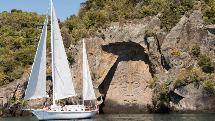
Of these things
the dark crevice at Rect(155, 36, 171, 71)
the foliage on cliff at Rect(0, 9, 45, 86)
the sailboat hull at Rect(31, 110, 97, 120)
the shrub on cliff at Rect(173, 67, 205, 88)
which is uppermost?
the foliage on cliff at Rect(0, 9, 45, 86)

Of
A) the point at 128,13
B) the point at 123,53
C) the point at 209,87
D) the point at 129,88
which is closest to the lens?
the point at 209,87

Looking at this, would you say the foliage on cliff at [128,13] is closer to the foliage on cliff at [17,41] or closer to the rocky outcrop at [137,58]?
the rocky outcrop at [137,58]

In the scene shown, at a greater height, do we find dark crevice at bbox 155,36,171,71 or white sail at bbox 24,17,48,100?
dark crevice at bbox 155,36,171,71

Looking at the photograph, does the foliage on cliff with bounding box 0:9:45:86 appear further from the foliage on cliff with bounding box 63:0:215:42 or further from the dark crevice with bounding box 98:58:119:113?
the dark crevice with bounding box 98:58:119:113

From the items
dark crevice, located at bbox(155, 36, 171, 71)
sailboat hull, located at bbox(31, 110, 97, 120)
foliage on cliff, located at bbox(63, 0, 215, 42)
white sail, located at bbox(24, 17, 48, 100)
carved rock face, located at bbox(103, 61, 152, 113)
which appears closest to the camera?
white sail, located at bbox(24, 17, 48, 100)

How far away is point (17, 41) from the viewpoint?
10894 centimetres

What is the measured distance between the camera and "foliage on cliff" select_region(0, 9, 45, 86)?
3839 inches

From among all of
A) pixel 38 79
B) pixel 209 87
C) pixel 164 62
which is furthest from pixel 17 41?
pixel 38 79

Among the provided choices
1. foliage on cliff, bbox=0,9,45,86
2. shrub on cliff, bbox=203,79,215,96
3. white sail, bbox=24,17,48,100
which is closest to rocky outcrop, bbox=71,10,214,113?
shrub on cliff, bbox=203,79,215,96

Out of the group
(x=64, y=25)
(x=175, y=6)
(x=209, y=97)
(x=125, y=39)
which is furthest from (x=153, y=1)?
(x=209, y=97)

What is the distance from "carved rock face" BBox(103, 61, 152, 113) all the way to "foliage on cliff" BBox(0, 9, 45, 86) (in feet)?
62.1

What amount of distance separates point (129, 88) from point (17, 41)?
3252cm

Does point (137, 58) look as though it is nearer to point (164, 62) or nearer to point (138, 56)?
point (138, 56)

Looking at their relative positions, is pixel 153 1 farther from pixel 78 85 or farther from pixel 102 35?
pixel 78 85
